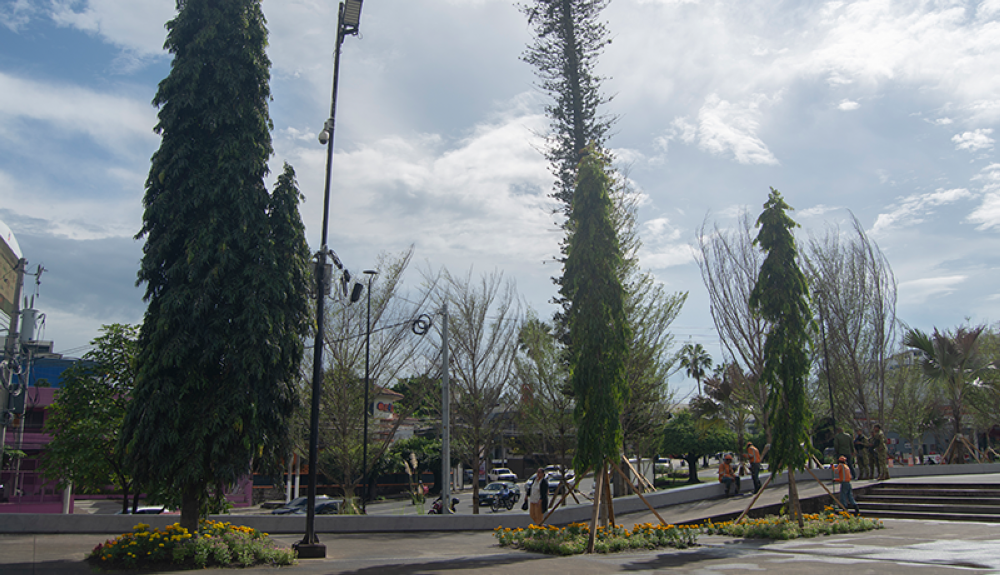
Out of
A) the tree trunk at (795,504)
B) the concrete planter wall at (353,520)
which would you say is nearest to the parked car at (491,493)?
the concrete planter wall at (353,520)

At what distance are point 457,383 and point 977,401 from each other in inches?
1281

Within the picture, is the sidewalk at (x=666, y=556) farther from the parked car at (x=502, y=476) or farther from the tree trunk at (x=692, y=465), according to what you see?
the parked car at (x=502, y=476)

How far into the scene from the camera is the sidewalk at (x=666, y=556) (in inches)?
352

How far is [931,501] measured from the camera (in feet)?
54.2

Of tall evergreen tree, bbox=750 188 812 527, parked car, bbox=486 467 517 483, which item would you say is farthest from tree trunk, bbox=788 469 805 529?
parked car, bbox=486 467 517 483

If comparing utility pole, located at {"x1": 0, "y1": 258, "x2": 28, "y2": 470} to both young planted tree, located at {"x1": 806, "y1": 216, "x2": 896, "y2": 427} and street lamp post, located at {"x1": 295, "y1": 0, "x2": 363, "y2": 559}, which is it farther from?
young planted tree, located at {"x1": 806, "y1": 216, "x2": 896, "y2": 427}

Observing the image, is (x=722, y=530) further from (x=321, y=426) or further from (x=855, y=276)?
(x=855, y=276)

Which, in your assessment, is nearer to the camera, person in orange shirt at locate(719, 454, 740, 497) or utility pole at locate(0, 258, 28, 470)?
person in orange shirt at locate(719, 454, 740, 497)

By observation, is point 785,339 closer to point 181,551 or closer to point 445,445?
point 445,445

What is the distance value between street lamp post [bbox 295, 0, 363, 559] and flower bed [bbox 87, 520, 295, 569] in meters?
1.09

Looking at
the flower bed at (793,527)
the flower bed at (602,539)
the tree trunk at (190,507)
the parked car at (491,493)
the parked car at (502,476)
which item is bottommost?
the parked car at (502,476)

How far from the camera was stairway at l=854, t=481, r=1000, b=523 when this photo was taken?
15047 millimetres

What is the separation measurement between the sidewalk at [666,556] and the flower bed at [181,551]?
343mm

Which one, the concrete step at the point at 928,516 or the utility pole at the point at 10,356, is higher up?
the utility pole at the point at 10,356
